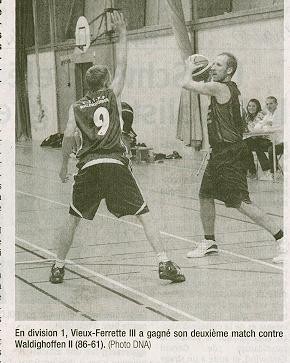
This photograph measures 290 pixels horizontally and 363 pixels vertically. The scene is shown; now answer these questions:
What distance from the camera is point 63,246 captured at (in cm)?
473

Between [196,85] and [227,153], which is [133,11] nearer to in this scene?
[227,153]

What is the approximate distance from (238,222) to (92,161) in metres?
2.17

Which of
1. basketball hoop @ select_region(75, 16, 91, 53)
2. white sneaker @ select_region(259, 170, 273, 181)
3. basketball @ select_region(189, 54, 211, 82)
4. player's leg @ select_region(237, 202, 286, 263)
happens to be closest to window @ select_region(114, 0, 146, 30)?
basketball hoop @ select_region(75, 16, 91, 53)

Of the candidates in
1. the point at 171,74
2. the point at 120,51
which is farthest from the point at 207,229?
the point at 171,74

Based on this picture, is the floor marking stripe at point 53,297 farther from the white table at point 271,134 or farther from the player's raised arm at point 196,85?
the white table at point 271,134

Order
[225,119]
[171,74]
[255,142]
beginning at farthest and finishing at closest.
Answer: [171,74]
[255,142]
[225,119]

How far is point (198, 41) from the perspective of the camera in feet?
38.9

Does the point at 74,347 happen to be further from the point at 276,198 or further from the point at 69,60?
the point at 69,60

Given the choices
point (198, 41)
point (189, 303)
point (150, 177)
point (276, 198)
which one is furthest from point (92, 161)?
point (198, 41)

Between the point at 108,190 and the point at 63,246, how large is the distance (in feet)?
1.45

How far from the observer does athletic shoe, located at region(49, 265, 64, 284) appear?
4.79 metres

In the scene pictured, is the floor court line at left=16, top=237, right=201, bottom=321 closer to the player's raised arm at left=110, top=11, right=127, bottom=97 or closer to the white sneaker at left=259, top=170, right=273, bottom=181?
the player's raised arm at left=110, top=11, right=127, bottom=97

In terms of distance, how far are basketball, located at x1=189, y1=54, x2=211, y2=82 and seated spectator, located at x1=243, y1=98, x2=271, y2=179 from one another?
3.73m

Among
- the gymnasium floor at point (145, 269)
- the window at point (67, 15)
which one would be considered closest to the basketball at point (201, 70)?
the gymnasium floor at point (145, 269)
